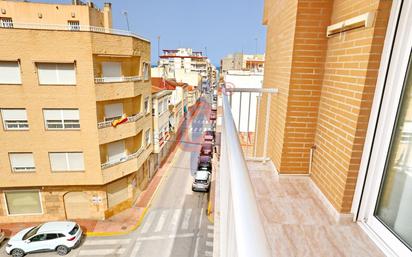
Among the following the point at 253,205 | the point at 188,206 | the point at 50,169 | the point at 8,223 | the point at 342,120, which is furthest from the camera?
the point at 188,206

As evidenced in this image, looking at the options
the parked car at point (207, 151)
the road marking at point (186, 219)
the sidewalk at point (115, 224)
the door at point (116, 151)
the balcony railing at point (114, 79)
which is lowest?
the road marking at point (186, 219)

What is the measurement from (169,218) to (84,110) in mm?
7038

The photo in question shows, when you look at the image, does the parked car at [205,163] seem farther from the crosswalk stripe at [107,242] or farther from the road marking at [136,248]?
the crosswalk stripe at [107,242]

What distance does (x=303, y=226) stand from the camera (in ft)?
8.18

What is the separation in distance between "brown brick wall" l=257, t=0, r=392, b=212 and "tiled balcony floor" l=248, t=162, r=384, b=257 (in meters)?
0.19

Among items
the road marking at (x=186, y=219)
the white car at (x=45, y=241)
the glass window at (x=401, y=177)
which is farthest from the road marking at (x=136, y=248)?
the glass window at (x=401, y=177)

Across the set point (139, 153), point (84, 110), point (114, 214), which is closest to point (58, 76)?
point (84, 110)

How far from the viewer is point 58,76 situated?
10359mm

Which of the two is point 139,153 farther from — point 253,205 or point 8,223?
point 253,205

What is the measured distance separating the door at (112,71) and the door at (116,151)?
10.4ft

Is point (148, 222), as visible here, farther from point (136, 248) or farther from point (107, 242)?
point (107, 242)

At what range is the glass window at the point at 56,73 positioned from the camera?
10.2 metres

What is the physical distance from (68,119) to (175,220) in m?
7.31

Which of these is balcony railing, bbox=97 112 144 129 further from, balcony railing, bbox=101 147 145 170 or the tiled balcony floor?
the tiled balcony floor
